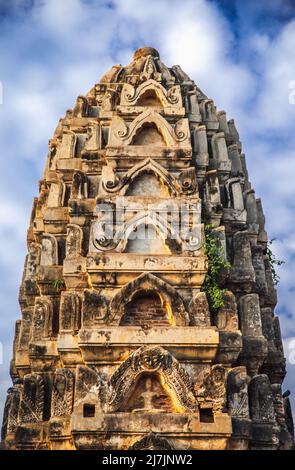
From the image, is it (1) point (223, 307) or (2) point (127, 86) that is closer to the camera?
(1) point (223, 307)

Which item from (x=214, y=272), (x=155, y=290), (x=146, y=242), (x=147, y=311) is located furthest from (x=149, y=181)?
(x=147, y=311)

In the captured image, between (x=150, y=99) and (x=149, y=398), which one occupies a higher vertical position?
(x=150, y=99)

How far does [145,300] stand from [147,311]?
21 centimetres

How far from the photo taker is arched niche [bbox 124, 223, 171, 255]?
10.1 meters

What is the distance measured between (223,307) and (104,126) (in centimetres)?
524

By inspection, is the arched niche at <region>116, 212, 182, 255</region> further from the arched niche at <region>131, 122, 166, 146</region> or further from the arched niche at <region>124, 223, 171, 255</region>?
the arched niche at <region>131, 122, 166, 146</region>

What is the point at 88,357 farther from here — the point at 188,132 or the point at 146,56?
the point at 146,56

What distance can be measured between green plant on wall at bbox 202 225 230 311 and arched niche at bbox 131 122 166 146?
8.60ft

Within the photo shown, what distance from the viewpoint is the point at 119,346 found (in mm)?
8930

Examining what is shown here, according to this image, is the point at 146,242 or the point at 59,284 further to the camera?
the point at 59,284

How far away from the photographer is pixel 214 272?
32.8ft

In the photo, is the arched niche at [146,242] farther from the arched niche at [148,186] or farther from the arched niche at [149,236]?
the arched niche at [148,186]

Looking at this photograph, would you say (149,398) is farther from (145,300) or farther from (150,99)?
(150,99)

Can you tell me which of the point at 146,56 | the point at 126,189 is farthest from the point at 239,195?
the point at 146,56
